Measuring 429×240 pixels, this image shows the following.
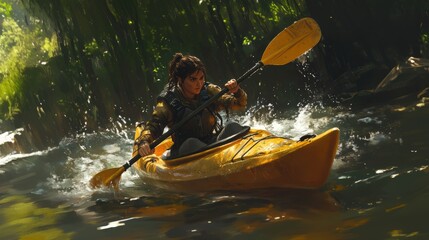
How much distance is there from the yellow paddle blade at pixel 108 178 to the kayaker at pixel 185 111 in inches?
21.6

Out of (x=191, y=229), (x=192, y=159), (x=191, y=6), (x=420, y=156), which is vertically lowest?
(x=420, y=156)

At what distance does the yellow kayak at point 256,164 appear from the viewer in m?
3.81

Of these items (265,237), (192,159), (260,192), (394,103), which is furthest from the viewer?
(394,103)

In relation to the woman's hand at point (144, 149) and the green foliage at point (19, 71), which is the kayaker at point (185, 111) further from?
the green foliage at point (19, 71)

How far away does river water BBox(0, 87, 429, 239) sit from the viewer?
2.97m

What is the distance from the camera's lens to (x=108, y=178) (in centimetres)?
523

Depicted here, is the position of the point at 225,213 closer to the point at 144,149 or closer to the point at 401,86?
the point at 144,149

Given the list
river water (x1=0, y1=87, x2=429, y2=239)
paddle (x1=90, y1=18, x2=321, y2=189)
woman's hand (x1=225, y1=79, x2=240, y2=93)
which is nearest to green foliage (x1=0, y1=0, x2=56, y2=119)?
river water (x1=0, y1=87, x2=429, y2=239)

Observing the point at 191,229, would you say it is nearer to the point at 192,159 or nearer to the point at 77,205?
the point at 192,159

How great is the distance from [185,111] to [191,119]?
10 cm

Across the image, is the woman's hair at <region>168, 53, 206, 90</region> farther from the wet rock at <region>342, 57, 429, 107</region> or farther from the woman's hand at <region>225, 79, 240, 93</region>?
the wet rock at <region>342, 57, 429, 107</region>

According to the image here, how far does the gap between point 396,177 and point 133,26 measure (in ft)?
21.4

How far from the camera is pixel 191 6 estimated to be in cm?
928

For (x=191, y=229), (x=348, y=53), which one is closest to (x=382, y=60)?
(x=348, y=53)
